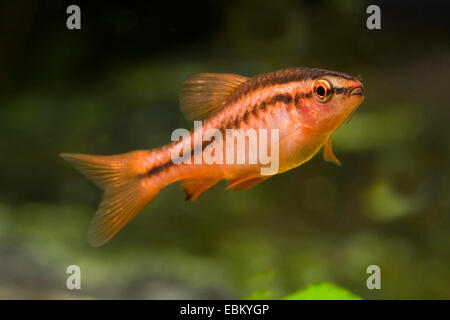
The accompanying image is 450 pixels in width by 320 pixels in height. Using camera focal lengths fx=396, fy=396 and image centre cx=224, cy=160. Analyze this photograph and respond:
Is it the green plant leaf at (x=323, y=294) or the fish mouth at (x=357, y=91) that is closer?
the fish mouth at (x=357, y=91)

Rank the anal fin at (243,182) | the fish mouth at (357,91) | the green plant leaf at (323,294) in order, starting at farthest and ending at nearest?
the green plant leaf at (323,294)
the anal fin at (243,182)
the fish mouth at (357,91)

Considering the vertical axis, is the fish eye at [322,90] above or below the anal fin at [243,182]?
above

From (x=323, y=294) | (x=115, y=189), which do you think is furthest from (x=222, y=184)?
(x=115, y=189)

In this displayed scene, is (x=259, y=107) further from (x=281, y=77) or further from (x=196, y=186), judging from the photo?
(x=196, y=186)

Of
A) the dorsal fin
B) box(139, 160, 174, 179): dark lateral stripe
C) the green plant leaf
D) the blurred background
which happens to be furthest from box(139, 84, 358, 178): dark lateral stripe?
the green plant leaf

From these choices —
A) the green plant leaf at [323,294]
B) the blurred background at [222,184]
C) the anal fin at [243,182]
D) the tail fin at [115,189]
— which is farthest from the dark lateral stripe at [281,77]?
the green plant leaf at [323,294]

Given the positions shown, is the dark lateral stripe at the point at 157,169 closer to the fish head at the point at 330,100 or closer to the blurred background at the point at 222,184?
the fish head at the point at 330,100
